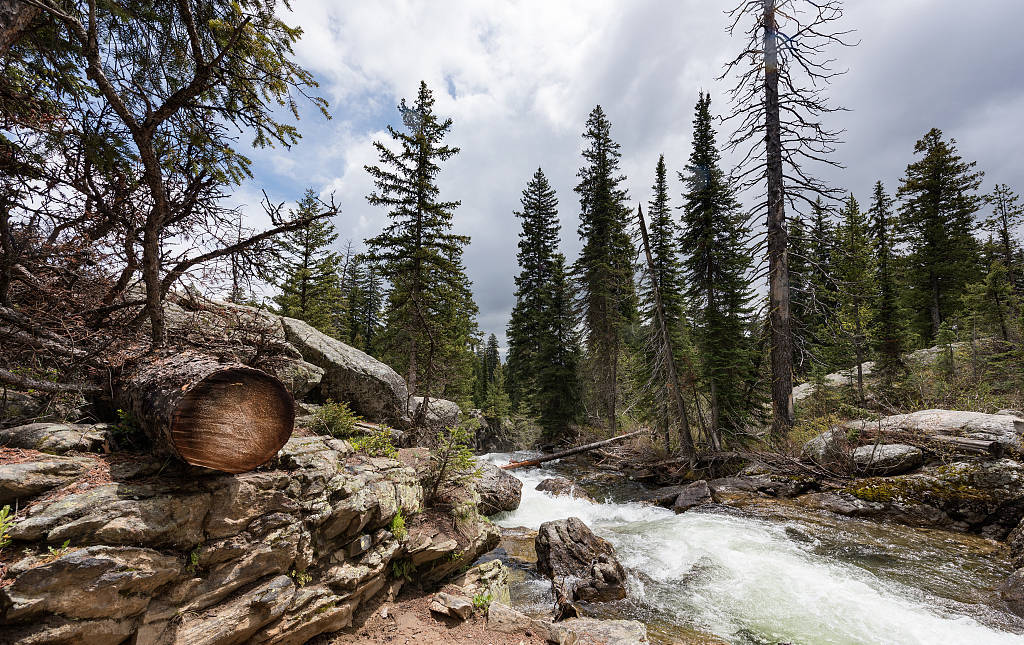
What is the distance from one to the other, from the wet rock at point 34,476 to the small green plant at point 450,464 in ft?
14.0

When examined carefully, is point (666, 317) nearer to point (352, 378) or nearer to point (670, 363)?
point (670, 363)

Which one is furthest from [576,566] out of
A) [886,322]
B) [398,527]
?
[886,322]

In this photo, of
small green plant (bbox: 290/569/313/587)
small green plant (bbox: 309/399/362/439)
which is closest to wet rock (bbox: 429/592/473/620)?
small green plant (bbox: 290/569/313/587)

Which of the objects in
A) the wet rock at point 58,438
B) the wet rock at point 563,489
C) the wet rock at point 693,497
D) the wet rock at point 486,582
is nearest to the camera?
the wet rock at point 58,438

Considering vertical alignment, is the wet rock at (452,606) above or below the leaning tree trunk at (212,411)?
below

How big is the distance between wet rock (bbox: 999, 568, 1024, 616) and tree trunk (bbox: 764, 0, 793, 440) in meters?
5.67

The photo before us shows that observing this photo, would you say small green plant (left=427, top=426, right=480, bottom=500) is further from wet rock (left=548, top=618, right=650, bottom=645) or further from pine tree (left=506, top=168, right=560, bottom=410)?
pine tree (left=506, top=168, right=560, bottom=410)

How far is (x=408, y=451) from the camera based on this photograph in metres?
→ 7.73

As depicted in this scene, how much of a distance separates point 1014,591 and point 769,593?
10.7 ft

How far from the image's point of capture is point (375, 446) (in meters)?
6.68

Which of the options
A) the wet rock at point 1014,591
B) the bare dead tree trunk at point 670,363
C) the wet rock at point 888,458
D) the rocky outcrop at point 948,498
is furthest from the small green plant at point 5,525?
the bare dead tree trunk at point 670,363

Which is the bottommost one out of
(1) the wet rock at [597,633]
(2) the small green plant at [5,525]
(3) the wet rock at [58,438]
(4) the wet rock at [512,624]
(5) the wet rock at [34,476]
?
(1) the wet rock at [597,633]

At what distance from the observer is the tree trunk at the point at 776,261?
1118cm

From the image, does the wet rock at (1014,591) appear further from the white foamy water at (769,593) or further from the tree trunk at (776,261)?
the tree trunk at (776,261)
